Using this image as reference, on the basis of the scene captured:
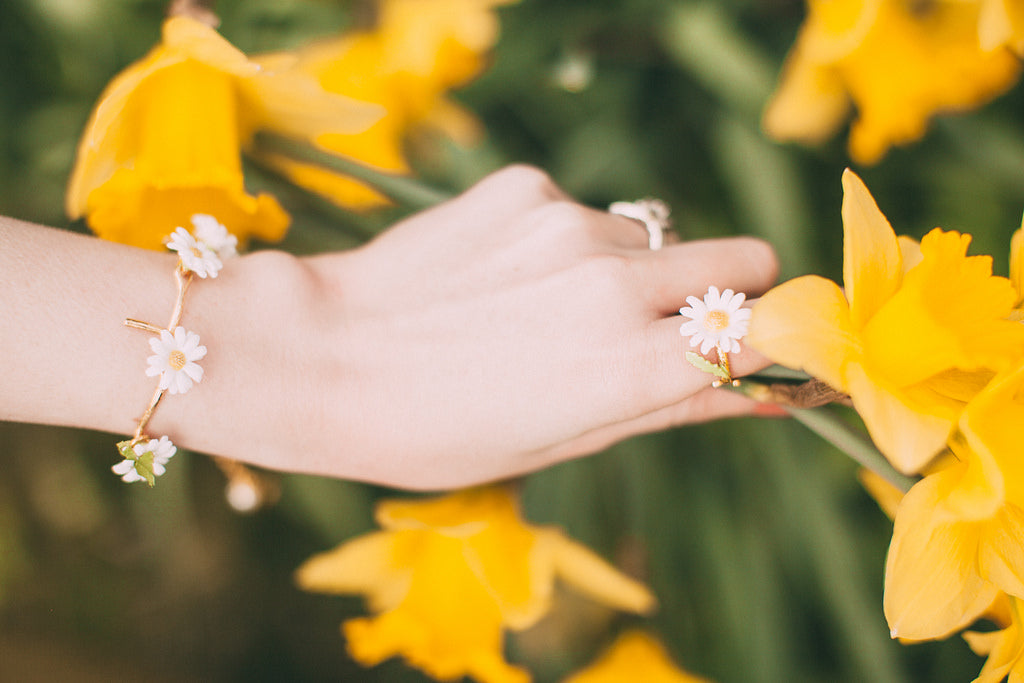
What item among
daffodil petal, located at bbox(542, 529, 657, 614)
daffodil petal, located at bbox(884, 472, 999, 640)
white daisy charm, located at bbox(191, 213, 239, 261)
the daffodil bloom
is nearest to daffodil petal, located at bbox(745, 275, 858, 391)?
the daffodil bloom

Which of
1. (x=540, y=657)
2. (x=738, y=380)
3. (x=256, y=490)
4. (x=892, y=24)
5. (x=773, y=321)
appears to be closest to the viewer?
(x=773, y=321)

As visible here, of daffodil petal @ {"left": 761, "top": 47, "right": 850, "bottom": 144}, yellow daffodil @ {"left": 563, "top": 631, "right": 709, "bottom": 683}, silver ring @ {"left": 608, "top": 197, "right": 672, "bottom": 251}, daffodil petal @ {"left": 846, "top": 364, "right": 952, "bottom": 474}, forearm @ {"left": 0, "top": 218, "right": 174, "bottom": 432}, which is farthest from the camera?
daffodil petal @ {"left": 761, "top": 47, "right": 850, "bottom": 144}

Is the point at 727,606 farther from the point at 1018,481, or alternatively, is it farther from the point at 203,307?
the point at 203,307

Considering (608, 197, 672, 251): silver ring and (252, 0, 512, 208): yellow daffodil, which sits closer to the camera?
(608, 197, 672, 251): silver ring

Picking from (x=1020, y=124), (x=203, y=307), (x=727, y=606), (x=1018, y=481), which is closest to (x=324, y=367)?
(x=203, y=307)

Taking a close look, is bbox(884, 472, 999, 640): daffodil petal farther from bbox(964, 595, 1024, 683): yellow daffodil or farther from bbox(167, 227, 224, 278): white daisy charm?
bbox(167, 227, 224, 278): white daisy charm

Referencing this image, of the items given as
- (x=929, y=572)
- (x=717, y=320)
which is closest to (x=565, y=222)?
(x=717, y=320)
